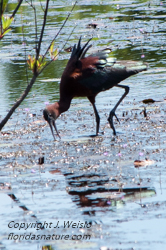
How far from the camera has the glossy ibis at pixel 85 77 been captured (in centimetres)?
Answer: 689

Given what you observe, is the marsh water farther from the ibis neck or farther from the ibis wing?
the ibis wing

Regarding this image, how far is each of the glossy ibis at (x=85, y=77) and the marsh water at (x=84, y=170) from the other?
0.36 m

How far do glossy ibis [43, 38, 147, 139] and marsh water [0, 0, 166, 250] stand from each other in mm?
356

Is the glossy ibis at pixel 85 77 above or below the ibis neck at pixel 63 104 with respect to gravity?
above

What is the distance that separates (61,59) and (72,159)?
626 cm

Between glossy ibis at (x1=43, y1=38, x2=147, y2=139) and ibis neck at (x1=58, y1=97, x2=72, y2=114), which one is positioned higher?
glossy ibis at (x1=43, y1=38, x2=147, y2=139)

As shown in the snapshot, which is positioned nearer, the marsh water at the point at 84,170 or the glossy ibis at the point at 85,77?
the marsh water at the point at 84,170

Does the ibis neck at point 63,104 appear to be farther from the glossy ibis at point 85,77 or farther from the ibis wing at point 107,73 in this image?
the ibis wing at point 107,73

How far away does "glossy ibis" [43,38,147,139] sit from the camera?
6891 millimetres

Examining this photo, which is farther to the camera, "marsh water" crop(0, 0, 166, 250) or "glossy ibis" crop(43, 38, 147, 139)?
"glossy ibis" crop(43, 38, 147, 139)

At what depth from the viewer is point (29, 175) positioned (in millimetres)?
5441

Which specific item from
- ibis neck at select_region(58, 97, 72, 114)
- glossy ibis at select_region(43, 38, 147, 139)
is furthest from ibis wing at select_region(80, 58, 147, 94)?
ibis neck at select_region(58, 97, 72, 114)

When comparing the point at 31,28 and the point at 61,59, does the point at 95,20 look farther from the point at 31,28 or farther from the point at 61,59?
the point at 61,59

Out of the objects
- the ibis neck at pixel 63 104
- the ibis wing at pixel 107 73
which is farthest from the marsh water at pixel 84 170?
the ibis wing at pixel 107 73
